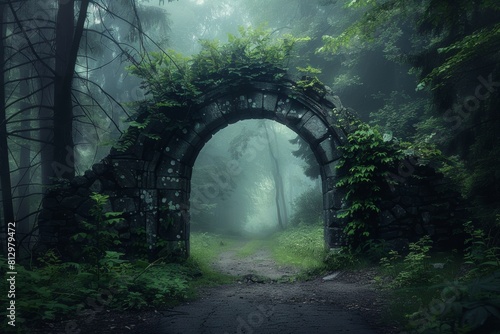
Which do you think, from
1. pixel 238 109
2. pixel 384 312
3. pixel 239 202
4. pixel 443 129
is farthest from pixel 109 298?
pixel 239 202

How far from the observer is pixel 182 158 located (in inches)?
328

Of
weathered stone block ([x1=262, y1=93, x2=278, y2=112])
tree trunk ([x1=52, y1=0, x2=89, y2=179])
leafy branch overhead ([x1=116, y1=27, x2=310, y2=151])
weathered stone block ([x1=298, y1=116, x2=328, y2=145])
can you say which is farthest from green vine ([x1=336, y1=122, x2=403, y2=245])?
tree trunk ([x1=52, y1=0, x2=89, y2=179])

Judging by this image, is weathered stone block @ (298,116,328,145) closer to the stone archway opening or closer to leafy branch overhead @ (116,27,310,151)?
leafy branch overhead @ (116,27,310,151)

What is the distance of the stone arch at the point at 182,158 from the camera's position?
25.1 feet

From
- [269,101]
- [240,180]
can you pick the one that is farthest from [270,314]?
[240,180]

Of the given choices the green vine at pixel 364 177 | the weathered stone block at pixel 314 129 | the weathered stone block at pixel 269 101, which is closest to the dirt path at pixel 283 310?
the green vine at pixel 364 177

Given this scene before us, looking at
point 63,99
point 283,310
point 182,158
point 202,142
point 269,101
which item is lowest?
point 283,310

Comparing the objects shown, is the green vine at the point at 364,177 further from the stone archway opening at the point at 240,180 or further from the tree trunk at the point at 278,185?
the tree trunk at the point at 278,185

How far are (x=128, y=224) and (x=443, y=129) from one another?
28.3ft

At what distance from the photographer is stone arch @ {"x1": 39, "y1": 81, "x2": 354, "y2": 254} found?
7.65 meters

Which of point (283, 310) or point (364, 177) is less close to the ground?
point (364, 177)

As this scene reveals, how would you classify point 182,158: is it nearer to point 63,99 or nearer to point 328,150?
point 63,99

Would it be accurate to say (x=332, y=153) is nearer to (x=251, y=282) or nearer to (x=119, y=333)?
(x=251, y=282)

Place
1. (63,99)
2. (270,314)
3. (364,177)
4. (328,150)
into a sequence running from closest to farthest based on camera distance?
1. (270,314)
2. (364,177)
3. (63,99)
4. (328,150)
